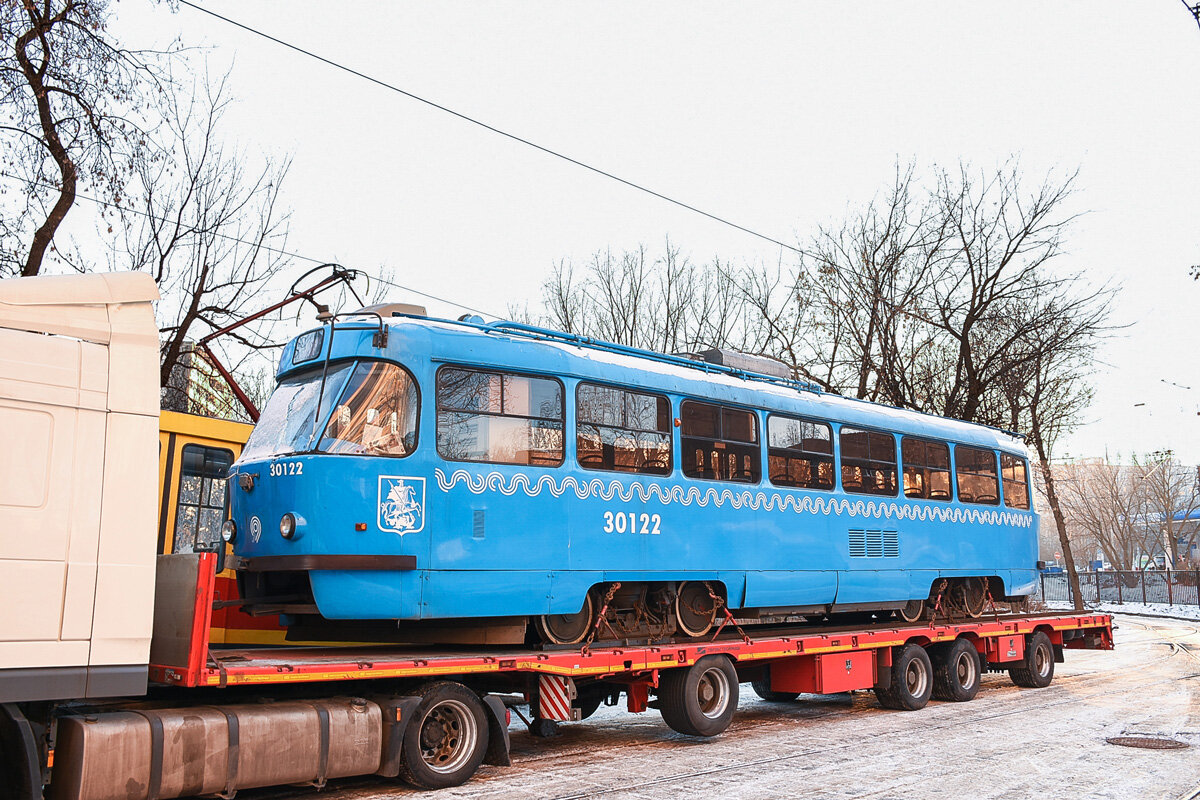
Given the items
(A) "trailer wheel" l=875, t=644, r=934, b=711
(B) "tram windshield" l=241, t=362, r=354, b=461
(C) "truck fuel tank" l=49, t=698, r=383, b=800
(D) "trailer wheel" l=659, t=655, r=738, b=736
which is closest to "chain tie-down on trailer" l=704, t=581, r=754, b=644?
(D) "trailer wheel" l=659, t=655, r=738, b=736

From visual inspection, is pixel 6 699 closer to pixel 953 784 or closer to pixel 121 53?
pixel 953 784

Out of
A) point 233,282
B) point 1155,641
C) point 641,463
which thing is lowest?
point 1155,641

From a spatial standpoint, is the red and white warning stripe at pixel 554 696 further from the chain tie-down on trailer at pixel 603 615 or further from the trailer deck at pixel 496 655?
the chain tie-down on trailer at pixel 603 615

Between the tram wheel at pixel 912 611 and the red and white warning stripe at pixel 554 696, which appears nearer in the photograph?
the red and white warning stripe at pixel 554 696

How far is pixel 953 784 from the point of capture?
8547 millimetres

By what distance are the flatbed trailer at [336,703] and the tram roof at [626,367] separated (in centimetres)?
267

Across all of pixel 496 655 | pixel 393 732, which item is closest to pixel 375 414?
pixel 496 655

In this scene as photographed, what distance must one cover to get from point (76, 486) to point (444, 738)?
12.2 ft

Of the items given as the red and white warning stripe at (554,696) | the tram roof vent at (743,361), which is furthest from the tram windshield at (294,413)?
the tram roof vent at (743,361)

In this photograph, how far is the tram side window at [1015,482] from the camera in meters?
17.2

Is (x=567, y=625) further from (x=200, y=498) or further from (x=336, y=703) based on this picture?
(x=200, y=498)

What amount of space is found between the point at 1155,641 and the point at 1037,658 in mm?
12719


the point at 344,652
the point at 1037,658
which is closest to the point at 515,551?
the point at 344,652

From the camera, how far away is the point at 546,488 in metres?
9.58
